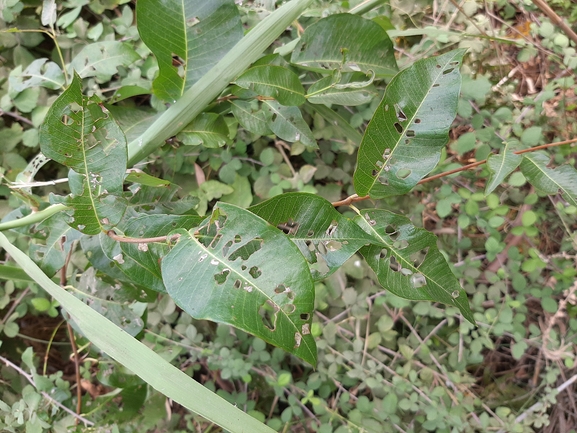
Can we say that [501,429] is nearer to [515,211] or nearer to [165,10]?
[515,211]

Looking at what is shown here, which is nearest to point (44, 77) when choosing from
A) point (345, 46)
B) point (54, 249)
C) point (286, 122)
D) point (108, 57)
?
point (108, 57)

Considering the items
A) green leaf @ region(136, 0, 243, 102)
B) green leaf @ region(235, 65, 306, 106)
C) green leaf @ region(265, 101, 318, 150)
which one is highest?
green leaf @ region(136, 0, 243, 102)

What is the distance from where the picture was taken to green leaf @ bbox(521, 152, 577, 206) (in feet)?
2.13

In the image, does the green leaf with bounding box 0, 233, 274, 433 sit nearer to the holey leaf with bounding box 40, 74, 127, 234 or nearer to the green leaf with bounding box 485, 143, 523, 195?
the holey leaf with bounding box 40, 74, 127, 234

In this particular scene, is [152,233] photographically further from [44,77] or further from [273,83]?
[44,77]

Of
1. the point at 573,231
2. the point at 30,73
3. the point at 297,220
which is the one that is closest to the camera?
the point at 297,220

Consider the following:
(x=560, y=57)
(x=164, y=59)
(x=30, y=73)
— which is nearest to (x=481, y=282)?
(x=560, y=57)

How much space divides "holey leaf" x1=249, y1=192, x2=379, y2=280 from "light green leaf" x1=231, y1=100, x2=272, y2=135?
276 mm

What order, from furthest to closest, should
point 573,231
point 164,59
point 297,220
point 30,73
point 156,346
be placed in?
point 573,231 < point 156,346 < point 30,73 < point 164,59 < point 297,220

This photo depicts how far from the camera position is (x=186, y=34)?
71 cm

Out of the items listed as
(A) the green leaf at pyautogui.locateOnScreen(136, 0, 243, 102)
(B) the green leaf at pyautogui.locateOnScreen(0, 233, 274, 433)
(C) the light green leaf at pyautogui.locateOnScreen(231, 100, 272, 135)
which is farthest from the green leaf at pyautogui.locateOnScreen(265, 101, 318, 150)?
(B) the green leaf at pyautogui.locateOnScreen(0, 233, 274, 433)

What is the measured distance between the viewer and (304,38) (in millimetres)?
802

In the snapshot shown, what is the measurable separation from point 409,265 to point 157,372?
38cm

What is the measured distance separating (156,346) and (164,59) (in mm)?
775
